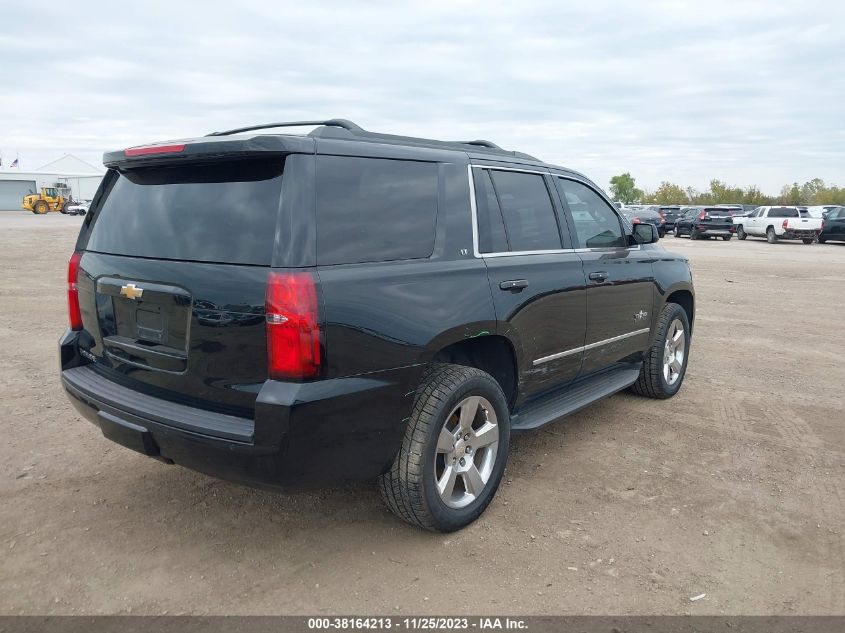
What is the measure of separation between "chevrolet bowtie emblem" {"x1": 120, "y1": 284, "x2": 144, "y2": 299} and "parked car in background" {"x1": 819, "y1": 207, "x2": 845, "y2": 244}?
107ft

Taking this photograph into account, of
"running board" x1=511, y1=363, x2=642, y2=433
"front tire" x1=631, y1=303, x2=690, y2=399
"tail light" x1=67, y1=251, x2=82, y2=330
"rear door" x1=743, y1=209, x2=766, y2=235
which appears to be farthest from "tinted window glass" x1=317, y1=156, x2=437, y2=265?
"rear door" x1=743, y1=209, x2=766, y2=235

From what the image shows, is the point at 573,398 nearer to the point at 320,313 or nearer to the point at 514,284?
the point at 514,284

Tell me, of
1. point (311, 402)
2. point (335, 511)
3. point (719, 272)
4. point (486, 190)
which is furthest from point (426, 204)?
point (719, 272)

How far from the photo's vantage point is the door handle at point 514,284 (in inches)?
147

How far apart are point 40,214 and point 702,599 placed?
69.7 metres

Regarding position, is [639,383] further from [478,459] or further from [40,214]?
[40,214]

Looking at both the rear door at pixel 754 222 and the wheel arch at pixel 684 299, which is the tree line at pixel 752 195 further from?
the wheel arch at pixel 684 299

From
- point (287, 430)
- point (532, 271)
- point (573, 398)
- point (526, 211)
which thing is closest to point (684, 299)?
point (573, 398)

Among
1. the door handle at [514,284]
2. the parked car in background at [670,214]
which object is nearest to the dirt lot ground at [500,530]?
the door handle at [514,284]

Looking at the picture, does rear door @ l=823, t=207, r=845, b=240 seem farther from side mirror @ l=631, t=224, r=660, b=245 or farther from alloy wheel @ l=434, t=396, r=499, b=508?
alloy wheel @ l=434, t=396, r=499, b=508

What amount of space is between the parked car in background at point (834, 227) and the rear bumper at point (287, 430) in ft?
106

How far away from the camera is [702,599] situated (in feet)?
9.83

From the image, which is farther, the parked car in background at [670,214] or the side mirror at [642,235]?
the parked car in background at [670,214]

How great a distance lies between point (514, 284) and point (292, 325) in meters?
1.45
